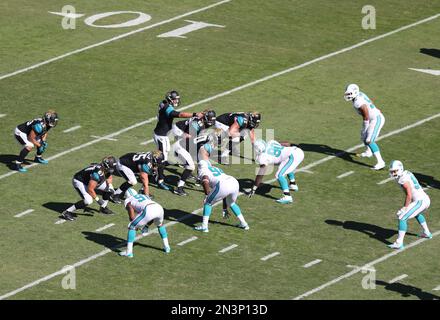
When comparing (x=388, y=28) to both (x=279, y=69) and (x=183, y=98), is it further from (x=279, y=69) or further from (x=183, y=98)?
(x=183, y=98)

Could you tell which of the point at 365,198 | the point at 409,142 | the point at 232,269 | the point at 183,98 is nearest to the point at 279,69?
the point at 183,98

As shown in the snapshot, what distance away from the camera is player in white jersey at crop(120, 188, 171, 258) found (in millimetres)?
30812

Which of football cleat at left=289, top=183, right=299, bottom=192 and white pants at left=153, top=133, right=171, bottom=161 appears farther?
white pants at left=153, top=133, right=171, bottom=161

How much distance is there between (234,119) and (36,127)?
5568 millimetres

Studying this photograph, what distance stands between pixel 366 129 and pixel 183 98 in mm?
6832

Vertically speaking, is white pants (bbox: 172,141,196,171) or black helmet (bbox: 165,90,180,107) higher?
black helmet (bbox: 165,90,180,107)

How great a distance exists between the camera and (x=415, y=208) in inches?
1249

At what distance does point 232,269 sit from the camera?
30.7m

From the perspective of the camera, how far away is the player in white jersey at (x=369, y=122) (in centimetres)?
3678

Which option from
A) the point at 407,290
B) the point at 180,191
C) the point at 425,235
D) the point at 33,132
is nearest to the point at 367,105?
the point at 425,235

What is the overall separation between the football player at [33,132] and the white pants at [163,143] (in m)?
2.79

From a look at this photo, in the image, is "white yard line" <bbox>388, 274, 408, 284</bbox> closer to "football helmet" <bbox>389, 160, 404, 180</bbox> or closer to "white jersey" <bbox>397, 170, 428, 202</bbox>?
"white jersey" <bbox>397, 170, 428, 202</bbox>

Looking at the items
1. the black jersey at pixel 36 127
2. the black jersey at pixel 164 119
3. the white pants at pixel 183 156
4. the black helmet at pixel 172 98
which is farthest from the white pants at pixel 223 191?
the black jersey at pixel 36 127

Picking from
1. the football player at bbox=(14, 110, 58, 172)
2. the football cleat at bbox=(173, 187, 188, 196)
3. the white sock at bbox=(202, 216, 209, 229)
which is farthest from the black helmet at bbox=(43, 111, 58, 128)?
the white sock at bbox=(202, 216, 209, 229)
